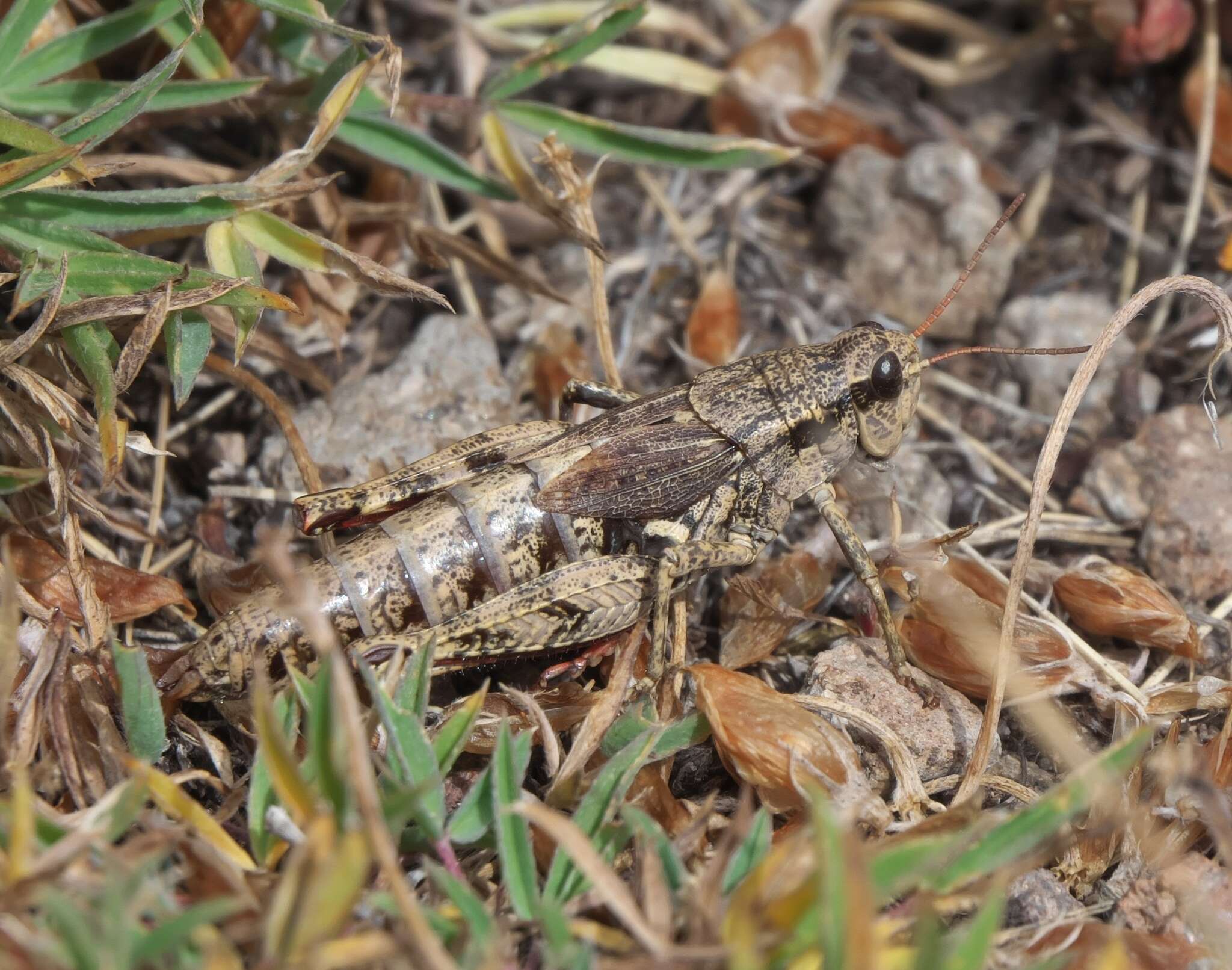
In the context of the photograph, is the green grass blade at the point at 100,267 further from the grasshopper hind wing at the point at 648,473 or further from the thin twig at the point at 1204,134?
the thin twig at the point at 1204,134

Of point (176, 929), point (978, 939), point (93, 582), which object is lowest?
point (978, 939)

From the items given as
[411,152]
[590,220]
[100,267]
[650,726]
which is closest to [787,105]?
[590,220]

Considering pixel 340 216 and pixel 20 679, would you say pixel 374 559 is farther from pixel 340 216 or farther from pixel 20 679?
pixel 340 216

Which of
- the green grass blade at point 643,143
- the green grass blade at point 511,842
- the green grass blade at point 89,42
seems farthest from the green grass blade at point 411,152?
the green grass blade at point 511,842

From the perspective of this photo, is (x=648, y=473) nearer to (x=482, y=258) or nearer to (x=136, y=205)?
(x=482, y=258)

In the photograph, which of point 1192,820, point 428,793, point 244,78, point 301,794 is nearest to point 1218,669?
point 1192,820

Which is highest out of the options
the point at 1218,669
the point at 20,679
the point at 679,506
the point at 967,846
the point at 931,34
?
the point at 931,34
